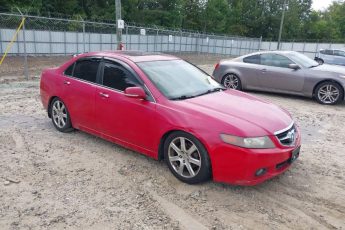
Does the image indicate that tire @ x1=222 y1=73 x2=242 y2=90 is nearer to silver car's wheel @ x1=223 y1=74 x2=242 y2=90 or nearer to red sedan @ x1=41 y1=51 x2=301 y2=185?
silver car's wheel @ x1=223 y1=74 x2=242 y2=90

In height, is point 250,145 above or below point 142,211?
above

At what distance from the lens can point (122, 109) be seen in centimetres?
462

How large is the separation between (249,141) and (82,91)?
281 cm

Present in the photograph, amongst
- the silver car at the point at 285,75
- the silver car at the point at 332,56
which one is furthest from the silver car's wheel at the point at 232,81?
the silver car at the point at 332,56

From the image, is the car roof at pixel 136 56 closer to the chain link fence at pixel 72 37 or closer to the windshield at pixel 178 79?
the windshield at pixel 178 79

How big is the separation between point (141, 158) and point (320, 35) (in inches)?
2761

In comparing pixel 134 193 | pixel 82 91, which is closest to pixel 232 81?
pixel 82 91

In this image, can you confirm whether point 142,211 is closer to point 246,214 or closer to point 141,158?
point 246,214

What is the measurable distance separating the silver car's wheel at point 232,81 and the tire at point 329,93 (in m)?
2.30

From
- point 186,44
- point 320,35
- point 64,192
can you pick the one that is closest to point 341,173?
point 64,192

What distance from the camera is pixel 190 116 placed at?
397 centimetres

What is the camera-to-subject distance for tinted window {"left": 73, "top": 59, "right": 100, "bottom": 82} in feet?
17.1

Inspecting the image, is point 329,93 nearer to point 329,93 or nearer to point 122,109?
point 329,93

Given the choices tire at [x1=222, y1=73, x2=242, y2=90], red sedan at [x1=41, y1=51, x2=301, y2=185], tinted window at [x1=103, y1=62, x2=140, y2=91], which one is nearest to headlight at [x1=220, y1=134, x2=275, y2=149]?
red sedan at [x1=41, y1=51, x2=301, y2=185]
